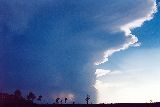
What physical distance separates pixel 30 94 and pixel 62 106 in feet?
206

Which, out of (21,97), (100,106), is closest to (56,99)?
(21,97)

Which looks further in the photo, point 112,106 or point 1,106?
point 1,106

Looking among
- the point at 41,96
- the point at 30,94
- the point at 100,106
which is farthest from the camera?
the point at 41,96

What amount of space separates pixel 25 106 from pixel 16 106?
2.59 m

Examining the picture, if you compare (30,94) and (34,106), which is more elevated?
(30,94)

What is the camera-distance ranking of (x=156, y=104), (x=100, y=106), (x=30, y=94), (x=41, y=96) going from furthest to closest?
1. (x=41, y=96)
2. (x=30, y=94)
3. (x=100, y=106)
4. (x=156, y=104)

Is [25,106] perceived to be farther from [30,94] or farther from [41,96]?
[41,96]

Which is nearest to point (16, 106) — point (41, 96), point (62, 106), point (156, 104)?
point (62, 106)

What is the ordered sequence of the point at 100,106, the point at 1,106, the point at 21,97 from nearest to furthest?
the point at 100,106 → the point at 1,106 → the point at 21,97

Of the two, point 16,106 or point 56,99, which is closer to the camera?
point 16,106

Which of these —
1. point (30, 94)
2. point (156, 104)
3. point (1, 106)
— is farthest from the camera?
point (30, 94)

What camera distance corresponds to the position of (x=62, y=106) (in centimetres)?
5816

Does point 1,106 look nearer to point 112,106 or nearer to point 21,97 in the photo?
point 112,106

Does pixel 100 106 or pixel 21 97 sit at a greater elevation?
pixel 21 97
